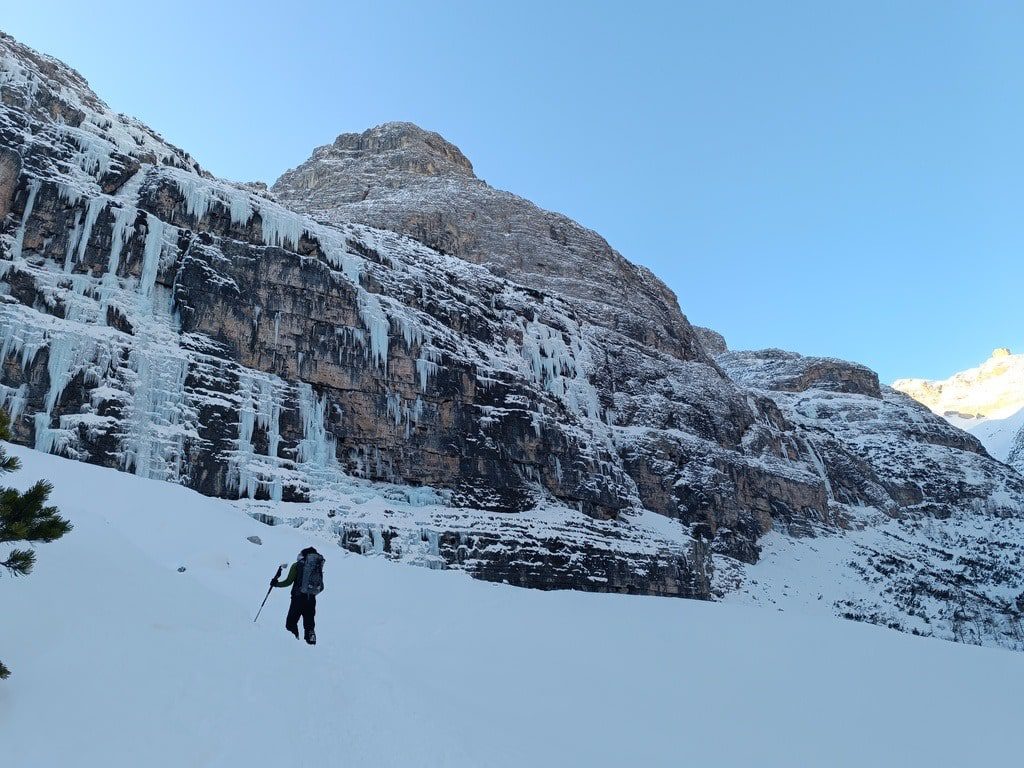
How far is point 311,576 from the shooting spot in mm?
8727

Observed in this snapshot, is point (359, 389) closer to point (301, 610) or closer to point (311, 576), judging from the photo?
point (311, 576)

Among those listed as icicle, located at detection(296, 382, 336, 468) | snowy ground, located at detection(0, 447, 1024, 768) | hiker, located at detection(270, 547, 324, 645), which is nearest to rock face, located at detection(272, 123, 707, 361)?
icicle, located at detection(296, 382, 336, 468)

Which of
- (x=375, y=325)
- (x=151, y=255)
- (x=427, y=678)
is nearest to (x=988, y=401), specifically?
(x=375, y=325)

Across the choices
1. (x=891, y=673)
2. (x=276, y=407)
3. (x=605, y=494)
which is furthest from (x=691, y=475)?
(x=891, y=673)

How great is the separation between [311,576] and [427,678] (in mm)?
1906

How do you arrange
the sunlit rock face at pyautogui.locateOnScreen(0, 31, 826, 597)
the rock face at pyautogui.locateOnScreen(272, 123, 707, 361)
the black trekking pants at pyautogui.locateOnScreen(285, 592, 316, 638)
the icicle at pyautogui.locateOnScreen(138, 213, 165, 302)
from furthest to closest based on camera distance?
the rock face at pyautogui.locateOnScreen(272, 123, 707, 361) < the icicle at pyautogui.locateOnScreen(138, 213, 165, 302) < the sunlit rock face at pyautogui.locateOnScreen(0, 31, 826, 597) < the black trekking pants at pyautogui.locateOnScreen(285, 592, 316, 638)

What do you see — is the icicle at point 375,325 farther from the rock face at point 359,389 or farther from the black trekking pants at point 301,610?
the black trekking pants at point 301,610

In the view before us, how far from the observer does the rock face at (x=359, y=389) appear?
2642 centimetres

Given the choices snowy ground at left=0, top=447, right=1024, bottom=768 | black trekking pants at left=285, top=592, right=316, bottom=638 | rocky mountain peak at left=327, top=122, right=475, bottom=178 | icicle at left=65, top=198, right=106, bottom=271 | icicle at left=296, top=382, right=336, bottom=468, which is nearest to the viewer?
snowy ground at left=0, top=447, right=1024, bottom=768

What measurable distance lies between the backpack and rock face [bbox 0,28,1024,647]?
60.0 feet

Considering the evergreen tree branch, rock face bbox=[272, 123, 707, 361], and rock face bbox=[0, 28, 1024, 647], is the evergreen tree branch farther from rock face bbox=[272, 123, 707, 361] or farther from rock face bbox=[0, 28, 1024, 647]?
rock face bbox=[272, 123, 707, 361]

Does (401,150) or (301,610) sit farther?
(401,150)

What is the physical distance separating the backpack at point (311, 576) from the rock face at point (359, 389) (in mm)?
18275

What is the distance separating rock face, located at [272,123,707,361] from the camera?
62562mm
